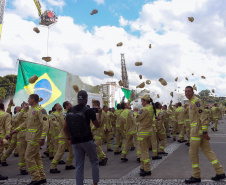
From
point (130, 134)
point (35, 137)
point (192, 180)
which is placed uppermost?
point (35, 137)

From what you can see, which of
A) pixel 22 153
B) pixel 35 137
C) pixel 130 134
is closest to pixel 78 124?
pixel 35 137

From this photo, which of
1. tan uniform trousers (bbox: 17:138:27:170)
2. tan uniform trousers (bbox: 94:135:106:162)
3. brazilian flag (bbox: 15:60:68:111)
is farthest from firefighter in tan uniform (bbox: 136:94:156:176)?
brazilian flag (bbox: 15:60:68:111)

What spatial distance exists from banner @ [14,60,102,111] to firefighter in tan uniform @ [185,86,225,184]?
29.3 feet

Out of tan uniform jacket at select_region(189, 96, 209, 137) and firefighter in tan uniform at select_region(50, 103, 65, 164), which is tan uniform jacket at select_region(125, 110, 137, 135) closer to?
firefighter in tan uniform at select_region(50, 103, 65, 164)

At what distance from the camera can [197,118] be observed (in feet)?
16.7

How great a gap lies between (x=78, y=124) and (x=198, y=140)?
8.82 ft

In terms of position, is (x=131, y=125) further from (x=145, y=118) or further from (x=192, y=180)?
(x=192, y=180)

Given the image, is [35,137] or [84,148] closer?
[84,148]

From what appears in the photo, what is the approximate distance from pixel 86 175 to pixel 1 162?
365cm

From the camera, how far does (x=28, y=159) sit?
521 cm

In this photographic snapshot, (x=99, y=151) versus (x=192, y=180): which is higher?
(x=99, y=151)

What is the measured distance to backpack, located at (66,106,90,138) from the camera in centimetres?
410

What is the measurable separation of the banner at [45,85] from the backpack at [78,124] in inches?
317

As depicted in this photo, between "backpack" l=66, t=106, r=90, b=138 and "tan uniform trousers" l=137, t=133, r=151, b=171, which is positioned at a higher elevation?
"backpack" l=66, t=106, r=90, b=138
